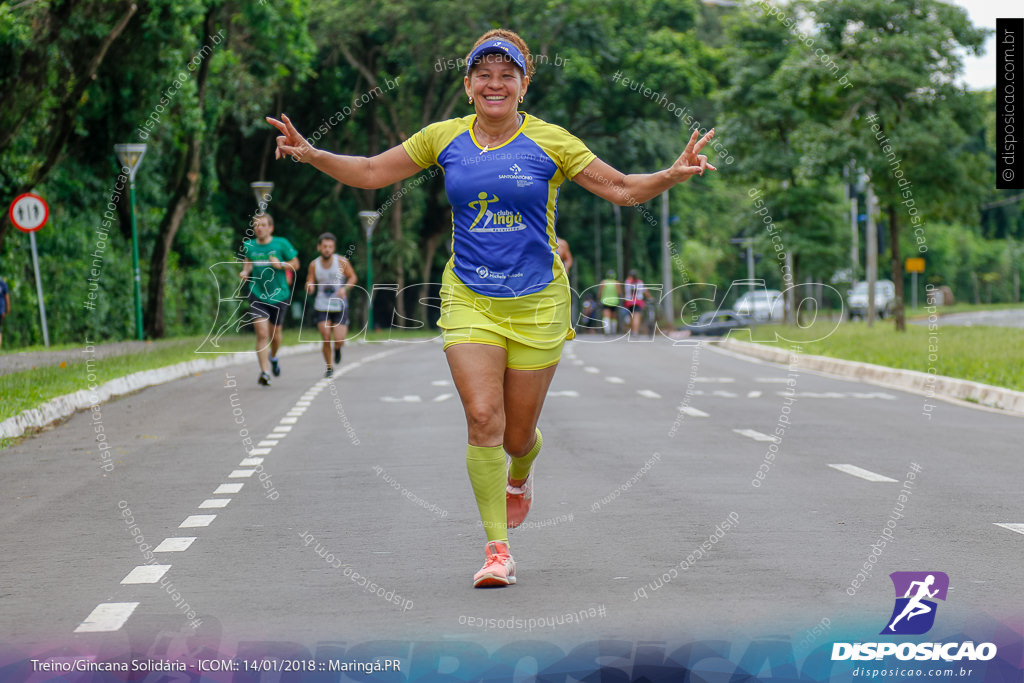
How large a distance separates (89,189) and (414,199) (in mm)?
19618

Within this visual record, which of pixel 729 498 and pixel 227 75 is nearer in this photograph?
pixel 729 498

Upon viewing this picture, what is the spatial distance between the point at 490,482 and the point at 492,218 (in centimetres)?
109

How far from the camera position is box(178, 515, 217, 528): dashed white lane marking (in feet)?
26.0

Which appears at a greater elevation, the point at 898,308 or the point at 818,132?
the point at 818,132

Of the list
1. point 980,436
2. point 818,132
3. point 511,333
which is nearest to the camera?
point 511,333

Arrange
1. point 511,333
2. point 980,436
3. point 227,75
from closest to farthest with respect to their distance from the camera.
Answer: point 511,333 < point 980,436 < point 227,75

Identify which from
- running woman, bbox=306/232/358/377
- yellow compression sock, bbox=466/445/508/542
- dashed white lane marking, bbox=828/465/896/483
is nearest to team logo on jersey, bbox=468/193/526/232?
yellow compression sock, bbox=466/445/508/542

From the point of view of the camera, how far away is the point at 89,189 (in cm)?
3300

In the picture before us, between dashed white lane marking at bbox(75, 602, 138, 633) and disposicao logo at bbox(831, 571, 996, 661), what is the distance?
8.25ft

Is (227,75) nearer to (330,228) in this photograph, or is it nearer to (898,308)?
(898,308)

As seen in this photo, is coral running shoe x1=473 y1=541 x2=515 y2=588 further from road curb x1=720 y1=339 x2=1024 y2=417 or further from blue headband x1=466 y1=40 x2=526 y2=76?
road curb x1=720 y1=339 x2=1024 y2=417

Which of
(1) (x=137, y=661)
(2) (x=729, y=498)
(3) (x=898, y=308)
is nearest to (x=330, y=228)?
(3) (x=898, y=308)

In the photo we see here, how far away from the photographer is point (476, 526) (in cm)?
775

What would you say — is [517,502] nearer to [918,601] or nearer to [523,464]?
[523,464]
